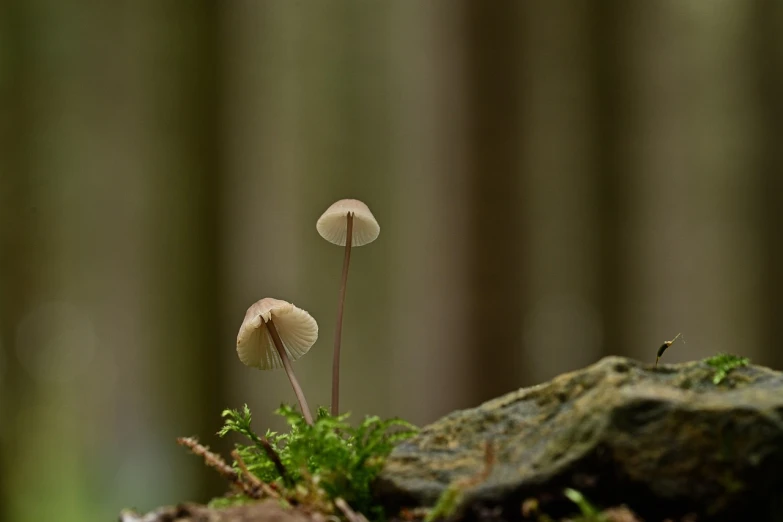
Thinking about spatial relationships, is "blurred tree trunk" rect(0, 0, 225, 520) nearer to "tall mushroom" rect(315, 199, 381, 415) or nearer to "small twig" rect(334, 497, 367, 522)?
"tall mushroom" rect(315, 199, 381, 415)

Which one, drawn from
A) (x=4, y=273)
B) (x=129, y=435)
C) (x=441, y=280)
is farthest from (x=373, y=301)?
(x=4, y=273)

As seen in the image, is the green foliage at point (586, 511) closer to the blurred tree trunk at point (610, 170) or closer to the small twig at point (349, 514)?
the small twig at point (349, 514)

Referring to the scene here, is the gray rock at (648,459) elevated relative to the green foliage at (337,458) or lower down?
elevated

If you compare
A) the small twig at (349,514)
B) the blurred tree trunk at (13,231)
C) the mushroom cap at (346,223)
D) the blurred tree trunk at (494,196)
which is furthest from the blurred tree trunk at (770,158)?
the blurred tree trunk at (13,231)

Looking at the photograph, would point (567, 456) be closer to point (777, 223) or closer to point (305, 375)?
point (305, 375)

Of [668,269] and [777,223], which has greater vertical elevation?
[777,223]

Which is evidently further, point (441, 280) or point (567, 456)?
point (441, 280)

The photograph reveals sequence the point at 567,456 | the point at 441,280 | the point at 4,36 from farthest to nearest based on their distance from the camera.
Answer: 1. the point at 4,36
2. the point at 441,280
3. the point at 567,456
